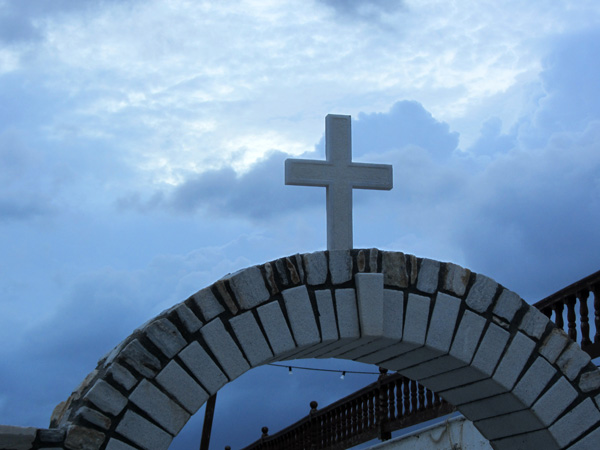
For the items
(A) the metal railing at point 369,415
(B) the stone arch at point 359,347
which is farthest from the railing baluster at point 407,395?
(B) the stone arch at point 359,347

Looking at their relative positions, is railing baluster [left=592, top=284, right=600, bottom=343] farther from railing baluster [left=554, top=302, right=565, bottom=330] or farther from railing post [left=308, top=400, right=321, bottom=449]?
railing post [left=308, top=400, right=321, bottom=449]

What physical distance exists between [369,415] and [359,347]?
5126 millimetres

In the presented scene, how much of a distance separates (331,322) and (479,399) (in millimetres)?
1295

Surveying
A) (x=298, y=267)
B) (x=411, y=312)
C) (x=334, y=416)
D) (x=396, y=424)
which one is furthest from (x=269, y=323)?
(x=334, y=416)

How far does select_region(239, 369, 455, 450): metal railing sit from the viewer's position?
9.07 metres

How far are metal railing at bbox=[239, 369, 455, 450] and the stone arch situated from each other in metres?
2.86

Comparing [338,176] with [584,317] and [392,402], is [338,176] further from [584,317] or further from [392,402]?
[392,402]

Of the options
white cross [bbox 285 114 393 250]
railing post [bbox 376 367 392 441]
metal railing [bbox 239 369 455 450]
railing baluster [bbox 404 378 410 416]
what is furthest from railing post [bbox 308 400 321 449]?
white cross [bbox 285 114 393 250]

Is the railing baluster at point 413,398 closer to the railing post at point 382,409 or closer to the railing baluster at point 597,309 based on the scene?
the railing post at point 382,409

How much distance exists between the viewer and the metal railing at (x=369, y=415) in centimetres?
907

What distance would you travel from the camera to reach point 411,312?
5.28m

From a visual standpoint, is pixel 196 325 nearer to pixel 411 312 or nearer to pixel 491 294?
pixel 411 312

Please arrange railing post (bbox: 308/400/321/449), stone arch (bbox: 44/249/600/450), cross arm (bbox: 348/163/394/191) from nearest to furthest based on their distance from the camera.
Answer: stone arch (bbox: 44/249/600/450)
cross arm (bbox: 348/163/394/191)
railing post (bbox: 308/400/321/449)

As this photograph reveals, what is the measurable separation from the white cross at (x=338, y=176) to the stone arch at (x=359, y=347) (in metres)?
0.34
